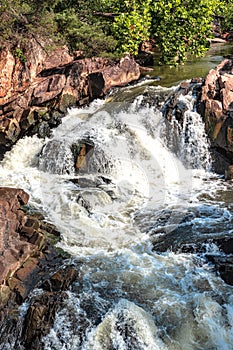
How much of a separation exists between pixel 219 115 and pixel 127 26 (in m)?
6.35

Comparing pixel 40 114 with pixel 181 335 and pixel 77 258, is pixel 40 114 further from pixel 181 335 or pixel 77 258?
pixel 181 335

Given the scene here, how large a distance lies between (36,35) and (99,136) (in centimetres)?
559

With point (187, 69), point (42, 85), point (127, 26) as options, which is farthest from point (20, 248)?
point (187, 69)

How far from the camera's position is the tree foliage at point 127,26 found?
49.3ft

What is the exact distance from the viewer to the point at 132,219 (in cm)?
942

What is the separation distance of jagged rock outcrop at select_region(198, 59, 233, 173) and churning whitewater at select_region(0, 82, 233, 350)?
308mm

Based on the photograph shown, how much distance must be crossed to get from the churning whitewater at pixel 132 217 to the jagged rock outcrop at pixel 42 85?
580 millimetres

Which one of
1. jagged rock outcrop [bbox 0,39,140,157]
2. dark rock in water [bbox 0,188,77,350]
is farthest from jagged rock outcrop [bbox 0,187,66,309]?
jagged rock outcrop [bbox 0,39,140,157]

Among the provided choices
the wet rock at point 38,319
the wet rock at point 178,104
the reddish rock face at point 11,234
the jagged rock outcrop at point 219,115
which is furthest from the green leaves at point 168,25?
the wet rock at point 38,319

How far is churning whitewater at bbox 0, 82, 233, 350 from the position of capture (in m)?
6.11

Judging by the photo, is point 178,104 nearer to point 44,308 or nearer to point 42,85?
point 42,85

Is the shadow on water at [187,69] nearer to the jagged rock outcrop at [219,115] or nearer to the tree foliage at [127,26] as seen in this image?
the tree foliage at [127,26]

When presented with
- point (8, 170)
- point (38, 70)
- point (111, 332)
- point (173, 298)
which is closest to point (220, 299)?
point (173, 298)

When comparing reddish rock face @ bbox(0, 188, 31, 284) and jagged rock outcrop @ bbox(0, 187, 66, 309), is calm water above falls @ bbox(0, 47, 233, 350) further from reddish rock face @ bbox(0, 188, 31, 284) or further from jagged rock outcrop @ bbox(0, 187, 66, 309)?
reddish rock face @ bbox(0, 188, 31, 284)
